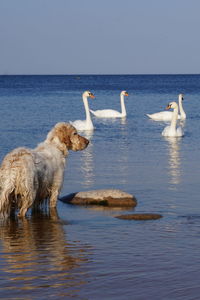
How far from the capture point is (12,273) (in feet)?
22.9

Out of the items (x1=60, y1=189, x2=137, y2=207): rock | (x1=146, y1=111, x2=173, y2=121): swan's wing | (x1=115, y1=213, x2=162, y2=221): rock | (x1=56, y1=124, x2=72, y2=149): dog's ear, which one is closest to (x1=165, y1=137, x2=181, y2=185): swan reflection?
(x1=60, y1=189, x2=137, y2=207): rock

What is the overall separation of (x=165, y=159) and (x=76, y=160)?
2072mm

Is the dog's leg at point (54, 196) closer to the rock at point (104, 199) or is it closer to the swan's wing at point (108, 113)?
the rock at point (104, 199)

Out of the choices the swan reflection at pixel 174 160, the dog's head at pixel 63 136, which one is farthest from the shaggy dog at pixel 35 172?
the swan reflection at pixel 174 160

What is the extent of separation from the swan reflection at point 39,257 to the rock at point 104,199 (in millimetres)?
1297

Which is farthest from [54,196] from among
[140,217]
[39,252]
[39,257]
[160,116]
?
[160,116]

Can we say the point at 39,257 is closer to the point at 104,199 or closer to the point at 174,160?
the point at 104,199

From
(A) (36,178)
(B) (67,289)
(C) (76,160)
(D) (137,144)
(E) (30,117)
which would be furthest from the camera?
(E) (30,117)

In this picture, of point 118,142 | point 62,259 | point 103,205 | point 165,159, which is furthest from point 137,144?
point 62,259

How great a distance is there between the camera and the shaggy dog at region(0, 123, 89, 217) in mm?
9391

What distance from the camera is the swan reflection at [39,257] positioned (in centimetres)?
669

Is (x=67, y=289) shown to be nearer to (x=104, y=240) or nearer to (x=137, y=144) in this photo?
(x=104, y=240)

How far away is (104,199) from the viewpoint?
1103 centimetres

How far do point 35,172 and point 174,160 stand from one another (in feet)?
24.6
